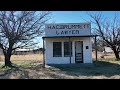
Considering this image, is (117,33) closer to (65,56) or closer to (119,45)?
(119,45)

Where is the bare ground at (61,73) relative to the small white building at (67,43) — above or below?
below

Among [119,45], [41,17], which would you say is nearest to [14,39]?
[41,17]

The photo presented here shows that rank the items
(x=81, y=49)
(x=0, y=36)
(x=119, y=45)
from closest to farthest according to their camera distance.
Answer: (x=0, y=36) → (x=81, y=49) → (x=119, y=45)

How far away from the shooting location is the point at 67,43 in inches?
686

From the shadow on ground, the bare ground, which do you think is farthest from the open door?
the bare ground

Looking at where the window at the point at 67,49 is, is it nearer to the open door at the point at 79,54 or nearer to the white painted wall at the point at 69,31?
the open door at the point at 79,54

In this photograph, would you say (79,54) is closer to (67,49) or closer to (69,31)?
(67,49)

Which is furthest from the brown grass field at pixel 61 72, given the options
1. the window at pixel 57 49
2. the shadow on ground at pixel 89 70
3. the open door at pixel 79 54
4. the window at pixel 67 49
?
the window at pixel 57 49

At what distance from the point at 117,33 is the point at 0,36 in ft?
39.5

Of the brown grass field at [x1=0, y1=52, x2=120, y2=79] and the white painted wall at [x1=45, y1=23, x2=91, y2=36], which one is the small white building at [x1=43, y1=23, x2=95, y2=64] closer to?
the white painted wall at [x1=45, y1=23, x2=91, y2=36]

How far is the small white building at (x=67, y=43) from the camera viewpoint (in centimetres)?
1700
